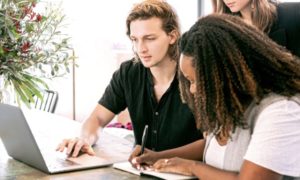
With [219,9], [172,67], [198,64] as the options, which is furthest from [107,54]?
[198,64]

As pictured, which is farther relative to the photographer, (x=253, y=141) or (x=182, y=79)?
(x=182, y=79)

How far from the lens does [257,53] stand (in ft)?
3.62

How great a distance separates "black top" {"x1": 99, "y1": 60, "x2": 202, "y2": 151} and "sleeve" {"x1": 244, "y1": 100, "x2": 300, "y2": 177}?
0.62 m

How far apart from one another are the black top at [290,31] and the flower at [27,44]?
0.89 metres

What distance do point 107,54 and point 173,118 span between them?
277 cm

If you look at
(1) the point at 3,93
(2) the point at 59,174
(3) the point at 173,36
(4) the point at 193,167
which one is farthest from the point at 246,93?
(1) the point at 3,93

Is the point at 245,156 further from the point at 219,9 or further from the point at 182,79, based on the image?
the point at 219,9

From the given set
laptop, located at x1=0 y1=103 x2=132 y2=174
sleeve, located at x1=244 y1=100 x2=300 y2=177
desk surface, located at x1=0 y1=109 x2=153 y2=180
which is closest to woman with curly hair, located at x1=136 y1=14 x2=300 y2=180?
sleeve, located at x1=244 y1=100 x2=300 y2=177

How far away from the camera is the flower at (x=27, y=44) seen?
4.61ft

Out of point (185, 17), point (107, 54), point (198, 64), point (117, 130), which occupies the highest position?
point (198, 64)

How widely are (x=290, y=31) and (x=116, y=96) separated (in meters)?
0.76

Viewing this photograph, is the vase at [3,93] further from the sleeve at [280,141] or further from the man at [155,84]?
the sleeve at [280,141]

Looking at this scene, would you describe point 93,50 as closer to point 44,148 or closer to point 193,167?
point 44,148

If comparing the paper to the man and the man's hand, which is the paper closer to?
the man's hand
